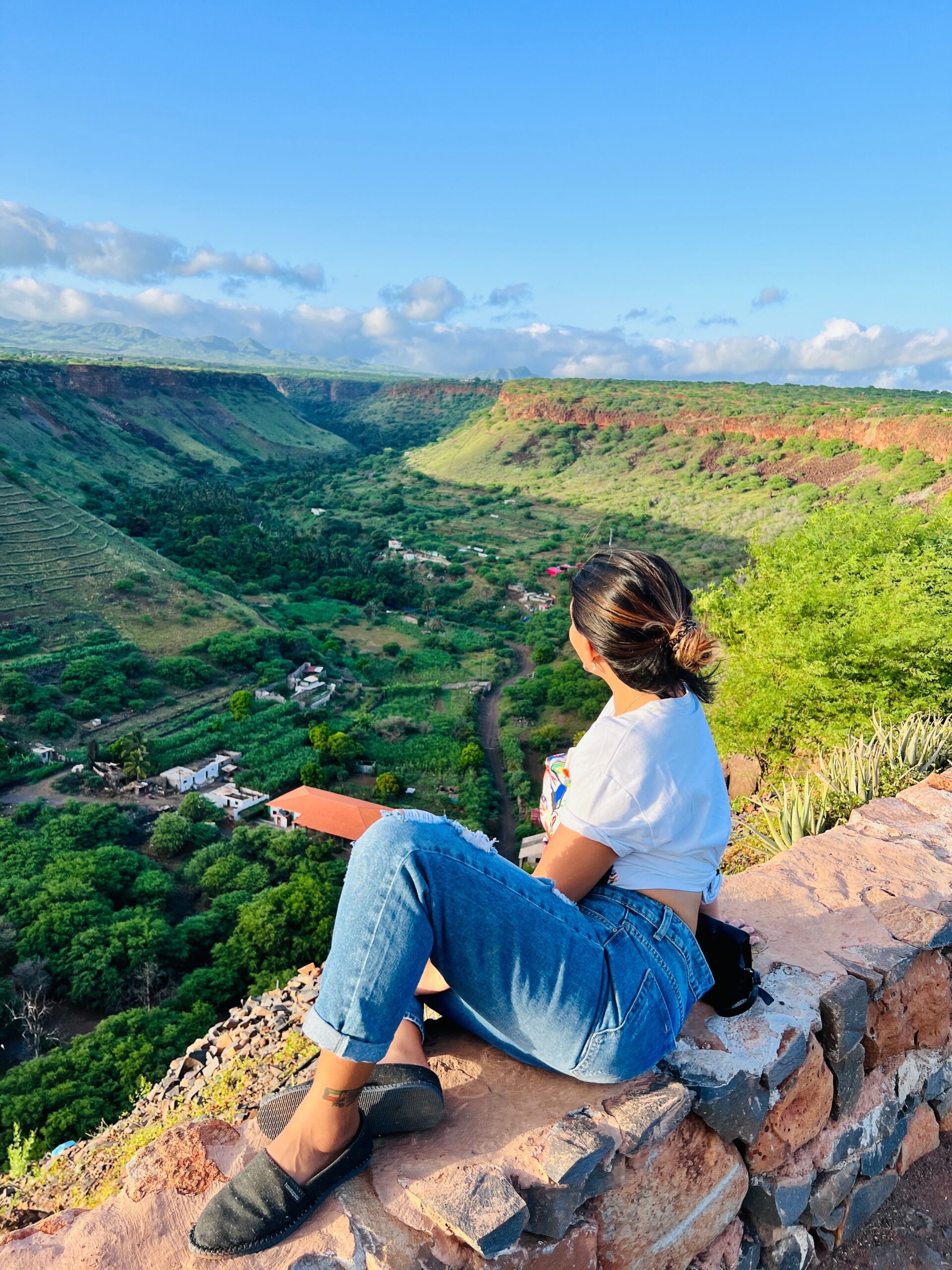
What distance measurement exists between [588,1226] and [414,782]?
55.0 ft

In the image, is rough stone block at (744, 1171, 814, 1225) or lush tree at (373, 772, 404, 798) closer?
rough stone block at (744, 1171, 814, 1225)

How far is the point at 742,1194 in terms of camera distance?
6.41 ft

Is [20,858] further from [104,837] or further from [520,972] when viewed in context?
[520,972]

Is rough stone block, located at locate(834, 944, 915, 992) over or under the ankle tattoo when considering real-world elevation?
under

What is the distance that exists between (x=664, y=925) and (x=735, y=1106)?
0.54 metres

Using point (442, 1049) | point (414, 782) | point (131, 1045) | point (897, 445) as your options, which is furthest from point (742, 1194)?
point (897, 445)

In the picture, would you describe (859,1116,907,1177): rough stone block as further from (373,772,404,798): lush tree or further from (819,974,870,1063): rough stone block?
(373,772,404,798): lush tree

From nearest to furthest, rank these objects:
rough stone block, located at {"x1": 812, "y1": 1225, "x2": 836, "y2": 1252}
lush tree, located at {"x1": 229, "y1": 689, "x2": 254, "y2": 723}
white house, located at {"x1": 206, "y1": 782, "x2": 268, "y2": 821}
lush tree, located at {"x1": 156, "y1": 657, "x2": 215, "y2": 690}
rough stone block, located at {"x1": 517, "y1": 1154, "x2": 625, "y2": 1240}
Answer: rough stone block, located at {"x1": 517, "y1": 1154, "x2": 625, "y2": 1240} → rough stone block, located at {"x1": 812, "y1": 1225, "x2": 836, "y2": 1252} → white house, located at {"x1": 206, "y1": 782, "x2": 268, "y2": 821} → lush tree, located at {"x1": 229, "y1": 689, "x2": 254, "y2": 723} → lush tree, located at {"x1": 156, "y1": 657, "x2": 215, "y2": 690}

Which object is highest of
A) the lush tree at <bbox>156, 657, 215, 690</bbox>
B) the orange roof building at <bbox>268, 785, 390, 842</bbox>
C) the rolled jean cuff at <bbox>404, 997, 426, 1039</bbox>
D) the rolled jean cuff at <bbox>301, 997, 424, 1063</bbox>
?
the rolled jean cuff at <bbox>301, 997, 424, 1063</bbox>

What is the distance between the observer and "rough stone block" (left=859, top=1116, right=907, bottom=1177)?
7.54 ft

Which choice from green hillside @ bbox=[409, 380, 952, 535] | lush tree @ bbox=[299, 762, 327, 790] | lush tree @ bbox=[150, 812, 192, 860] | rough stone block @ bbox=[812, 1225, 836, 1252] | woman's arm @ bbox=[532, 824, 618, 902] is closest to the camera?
woman's arm @ bbox=[532, 824, 618, 902]

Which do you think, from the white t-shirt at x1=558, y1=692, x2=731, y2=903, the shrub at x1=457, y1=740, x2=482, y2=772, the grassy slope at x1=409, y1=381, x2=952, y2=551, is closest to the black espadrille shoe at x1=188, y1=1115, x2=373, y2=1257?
the white t-shirt at x1=558, y1=692, x2=731, y2=903

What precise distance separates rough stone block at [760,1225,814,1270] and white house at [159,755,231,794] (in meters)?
16.5

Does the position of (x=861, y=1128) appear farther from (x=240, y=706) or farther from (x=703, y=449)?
(x=703, y=449)
